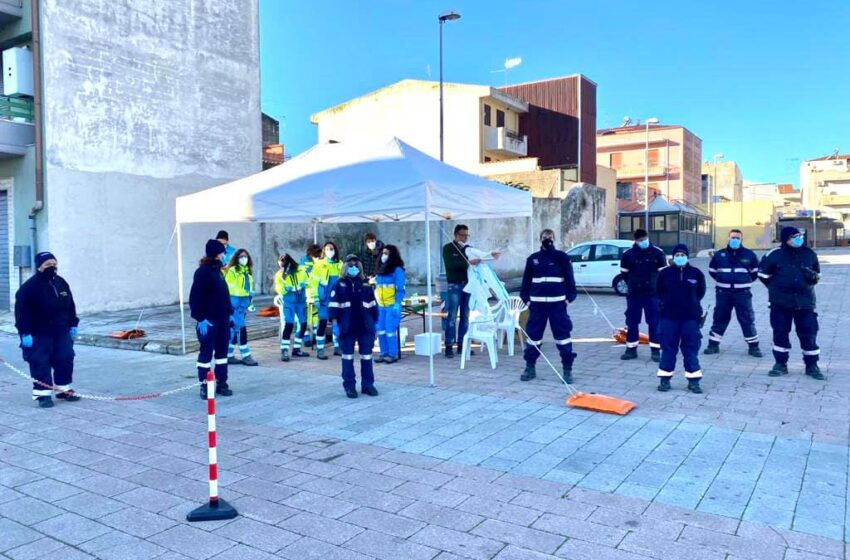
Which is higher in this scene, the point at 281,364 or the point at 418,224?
the point at 418,224

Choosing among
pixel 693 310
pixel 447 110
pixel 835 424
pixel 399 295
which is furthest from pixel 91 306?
pixel 447 110

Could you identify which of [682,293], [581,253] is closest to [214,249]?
[682,293]

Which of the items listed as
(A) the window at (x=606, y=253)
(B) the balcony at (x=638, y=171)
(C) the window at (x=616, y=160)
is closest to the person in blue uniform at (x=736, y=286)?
(A) the window at (x=606, y=253)

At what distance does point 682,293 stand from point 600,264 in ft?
39.1

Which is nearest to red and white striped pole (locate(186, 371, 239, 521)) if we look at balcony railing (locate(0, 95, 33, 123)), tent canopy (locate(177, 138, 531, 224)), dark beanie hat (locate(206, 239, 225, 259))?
dark beanie hat (locate(206, 239, 225, 259))

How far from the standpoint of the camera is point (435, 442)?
5.62 meters

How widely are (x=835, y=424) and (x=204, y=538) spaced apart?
213 inches

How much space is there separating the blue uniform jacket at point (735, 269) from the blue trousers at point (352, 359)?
17.1 feet

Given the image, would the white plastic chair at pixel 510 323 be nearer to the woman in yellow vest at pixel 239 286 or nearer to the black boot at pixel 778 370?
the black boot at pixel 778 370

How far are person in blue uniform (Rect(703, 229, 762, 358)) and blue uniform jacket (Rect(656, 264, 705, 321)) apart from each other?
2387 millimetres

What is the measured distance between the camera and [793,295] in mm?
7703

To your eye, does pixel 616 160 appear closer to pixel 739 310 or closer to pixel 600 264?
pixel 600 264

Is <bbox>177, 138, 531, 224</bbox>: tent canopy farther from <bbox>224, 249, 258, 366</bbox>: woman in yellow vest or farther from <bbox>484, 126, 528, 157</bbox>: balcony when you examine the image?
<bbox>484, 126, 528, 157</bbox>: balcony

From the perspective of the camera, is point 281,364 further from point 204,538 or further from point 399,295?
point 204,538
